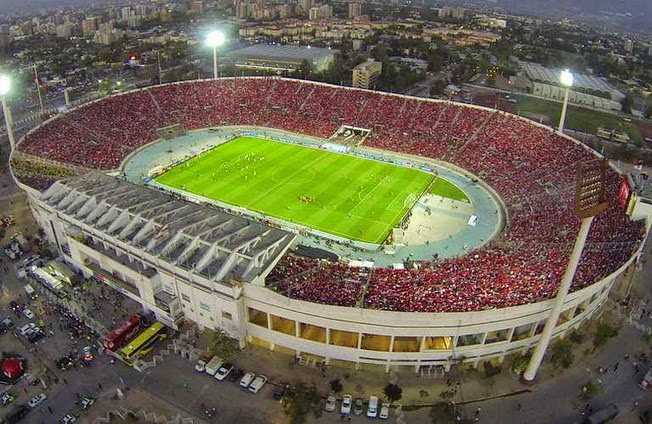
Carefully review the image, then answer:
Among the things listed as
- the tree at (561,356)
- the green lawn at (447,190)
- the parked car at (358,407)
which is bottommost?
the parked car at (358,407)

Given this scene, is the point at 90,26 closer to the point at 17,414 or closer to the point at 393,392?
the point at 17,414

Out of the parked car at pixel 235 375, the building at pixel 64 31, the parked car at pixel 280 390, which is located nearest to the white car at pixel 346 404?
the parked car at pixel 280 390

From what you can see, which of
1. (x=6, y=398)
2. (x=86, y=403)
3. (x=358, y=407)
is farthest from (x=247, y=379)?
(x=6, y=398)

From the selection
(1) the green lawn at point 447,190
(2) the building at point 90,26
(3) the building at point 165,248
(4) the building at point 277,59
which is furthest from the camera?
(2) the building at point 90,26

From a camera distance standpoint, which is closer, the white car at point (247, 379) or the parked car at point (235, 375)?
the white car at point (247, 379)

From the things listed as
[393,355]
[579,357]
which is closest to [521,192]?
[579,357]

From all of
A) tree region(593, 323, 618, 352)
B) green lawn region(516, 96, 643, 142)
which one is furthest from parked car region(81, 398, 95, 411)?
green lawn region(516, 96, 643, 142)

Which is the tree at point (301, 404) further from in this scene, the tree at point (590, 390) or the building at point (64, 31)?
the building at point (64, 31)
